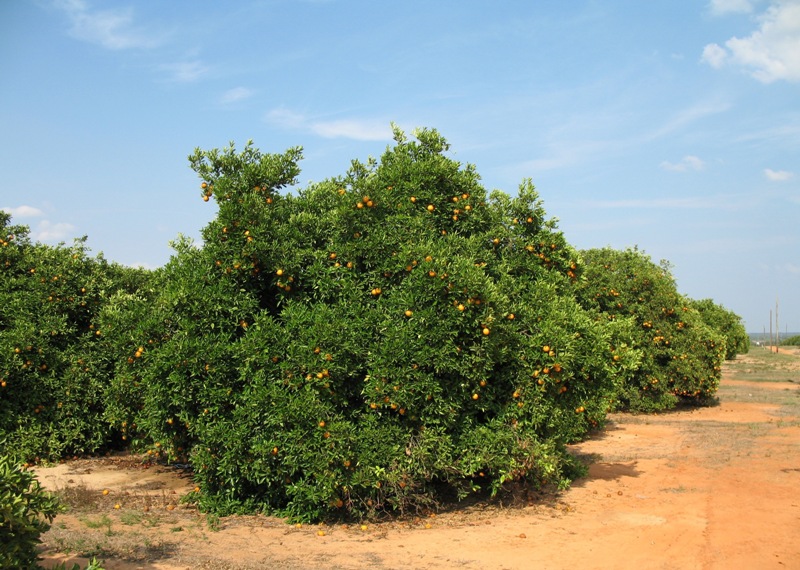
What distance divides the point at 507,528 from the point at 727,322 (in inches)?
1279

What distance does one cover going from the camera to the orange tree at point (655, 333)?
17.3m

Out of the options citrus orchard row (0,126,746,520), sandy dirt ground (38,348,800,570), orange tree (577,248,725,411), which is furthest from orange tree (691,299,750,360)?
citrus orchard row (0,126,746,520)

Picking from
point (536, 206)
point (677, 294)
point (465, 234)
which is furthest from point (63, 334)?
point (677, 294)

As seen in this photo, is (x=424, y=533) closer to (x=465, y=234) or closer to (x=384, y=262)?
(x=384, y=262)

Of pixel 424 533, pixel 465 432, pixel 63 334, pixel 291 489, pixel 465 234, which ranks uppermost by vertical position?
pixel 465 234

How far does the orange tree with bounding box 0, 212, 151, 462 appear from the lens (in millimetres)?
10297

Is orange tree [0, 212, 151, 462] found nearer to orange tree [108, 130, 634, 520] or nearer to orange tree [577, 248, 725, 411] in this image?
orange tree [108, 130, 634, 520]

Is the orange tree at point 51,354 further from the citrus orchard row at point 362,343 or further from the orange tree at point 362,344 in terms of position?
the orange tree at point 362,344

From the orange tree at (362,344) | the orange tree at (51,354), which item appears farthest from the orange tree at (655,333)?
the orange tree at (51,354)

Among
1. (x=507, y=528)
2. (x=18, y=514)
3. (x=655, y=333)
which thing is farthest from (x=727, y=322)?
(x=18, y=514)

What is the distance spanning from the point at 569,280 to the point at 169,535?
6.24m

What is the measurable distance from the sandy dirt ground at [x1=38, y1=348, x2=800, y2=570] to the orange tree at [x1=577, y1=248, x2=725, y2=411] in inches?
245

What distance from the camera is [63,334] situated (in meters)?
10.9

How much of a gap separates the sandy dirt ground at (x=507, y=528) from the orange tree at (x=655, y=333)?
6211 millimetres
